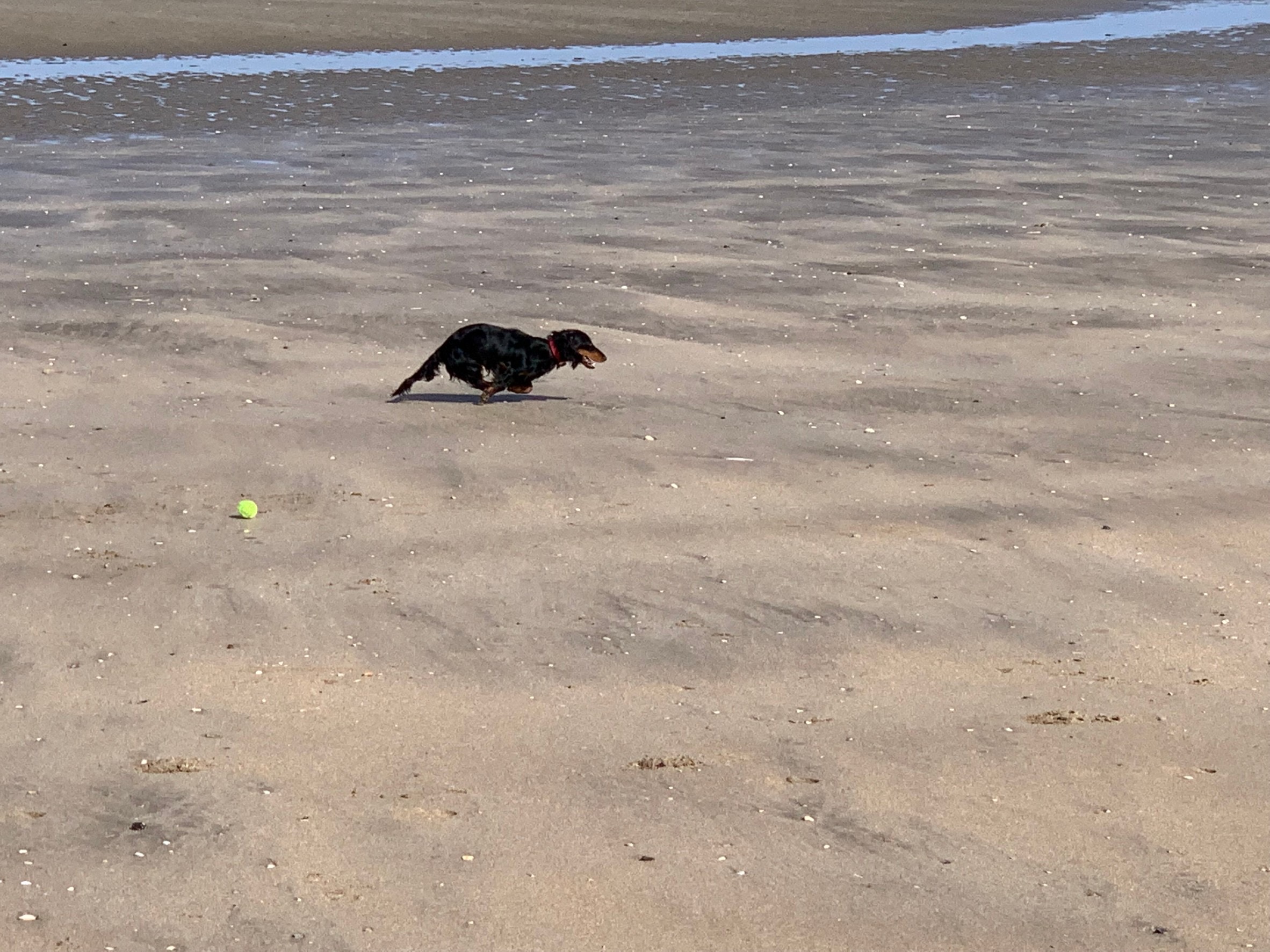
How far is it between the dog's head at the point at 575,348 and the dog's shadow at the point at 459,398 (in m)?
0.24

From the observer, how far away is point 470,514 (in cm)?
858

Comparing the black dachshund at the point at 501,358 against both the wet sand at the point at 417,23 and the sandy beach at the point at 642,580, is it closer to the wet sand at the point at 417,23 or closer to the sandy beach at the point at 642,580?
the sandy beach at the point at 642,580

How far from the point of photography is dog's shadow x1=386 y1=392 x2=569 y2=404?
10.4 m

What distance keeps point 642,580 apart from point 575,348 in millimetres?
2804

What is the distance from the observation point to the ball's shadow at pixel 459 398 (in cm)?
1043

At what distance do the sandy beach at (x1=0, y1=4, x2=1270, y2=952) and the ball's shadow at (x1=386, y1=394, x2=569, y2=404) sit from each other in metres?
0.05

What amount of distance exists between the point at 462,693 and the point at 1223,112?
19.1 meters

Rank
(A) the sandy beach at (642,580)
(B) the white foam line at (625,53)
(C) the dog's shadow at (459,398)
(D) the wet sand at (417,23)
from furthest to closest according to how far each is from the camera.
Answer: (D) the wet sand at (417,23) → (B) the white foam line at (625,53) → (C) the dog's shadow at (459,398) → (A) the sandy beach at (642,580)

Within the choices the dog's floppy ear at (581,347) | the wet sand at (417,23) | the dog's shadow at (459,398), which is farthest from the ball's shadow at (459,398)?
the wet sand at (417,23)

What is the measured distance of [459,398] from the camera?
34.6ft

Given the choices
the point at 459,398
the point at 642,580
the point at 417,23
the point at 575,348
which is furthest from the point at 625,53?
the point at 642,580

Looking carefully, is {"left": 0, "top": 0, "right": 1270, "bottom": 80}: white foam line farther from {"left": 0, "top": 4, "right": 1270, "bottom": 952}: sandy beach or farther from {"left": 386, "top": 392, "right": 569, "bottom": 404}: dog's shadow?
{"left": 386, "top": 392, "right": 569, "bottom": 404}: dog's shadow

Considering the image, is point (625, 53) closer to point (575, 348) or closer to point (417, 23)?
point (417, 23)

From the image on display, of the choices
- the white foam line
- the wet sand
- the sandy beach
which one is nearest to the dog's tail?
the sandy beach
